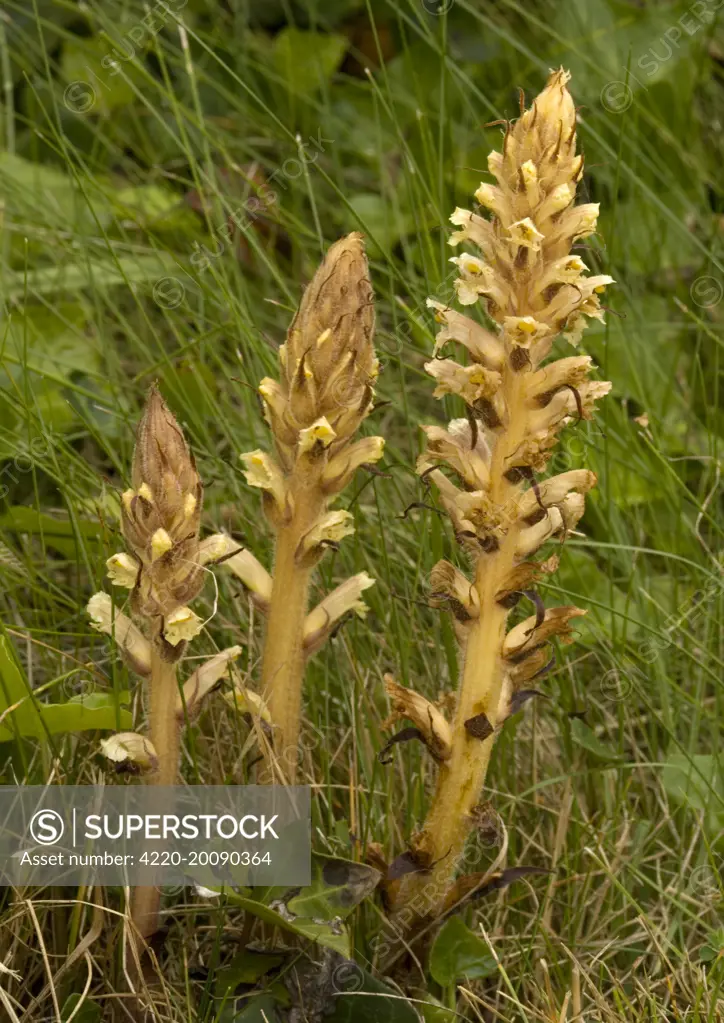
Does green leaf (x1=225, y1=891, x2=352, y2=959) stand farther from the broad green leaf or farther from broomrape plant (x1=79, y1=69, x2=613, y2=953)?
the broad green leaf

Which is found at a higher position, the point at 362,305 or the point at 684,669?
the point at 362,305

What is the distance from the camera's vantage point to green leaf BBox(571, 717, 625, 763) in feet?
6.61

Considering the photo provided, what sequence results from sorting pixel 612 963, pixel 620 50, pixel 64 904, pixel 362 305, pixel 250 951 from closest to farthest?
pixel 362 305 < pixel 250 951 < pixel 64 904 < pixel 612 963 < pixel 620 50

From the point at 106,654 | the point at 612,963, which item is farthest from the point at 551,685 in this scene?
the point at 106,654

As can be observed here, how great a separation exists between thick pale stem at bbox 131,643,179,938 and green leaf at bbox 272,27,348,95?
8.15 feet

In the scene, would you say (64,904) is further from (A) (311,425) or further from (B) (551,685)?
(B) (551,685)

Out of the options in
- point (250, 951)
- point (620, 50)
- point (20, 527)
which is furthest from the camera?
point (620, 50)

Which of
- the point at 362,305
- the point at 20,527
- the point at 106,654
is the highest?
the point at 362,305

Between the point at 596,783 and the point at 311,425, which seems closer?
the point at 311,425

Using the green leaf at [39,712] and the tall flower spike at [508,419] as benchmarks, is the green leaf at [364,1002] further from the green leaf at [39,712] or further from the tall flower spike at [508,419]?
the green leaf at [39,712]

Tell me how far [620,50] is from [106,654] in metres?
2.40

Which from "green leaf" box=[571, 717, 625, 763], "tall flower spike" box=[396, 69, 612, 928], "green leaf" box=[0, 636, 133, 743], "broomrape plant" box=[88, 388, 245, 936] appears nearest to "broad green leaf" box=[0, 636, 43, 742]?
"green leaf" box=[0, 636, 133, 743]

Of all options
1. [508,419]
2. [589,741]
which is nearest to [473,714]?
[508,419]

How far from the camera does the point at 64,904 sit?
5.48 feet
